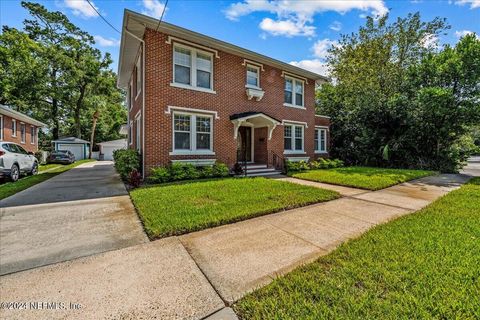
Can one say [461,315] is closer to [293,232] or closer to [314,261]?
[314,261]

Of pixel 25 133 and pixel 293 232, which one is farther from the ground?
pixel 25 133

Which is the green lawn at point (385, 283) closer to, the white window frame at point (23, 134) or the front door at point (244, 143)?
the front door at point (244, 143)

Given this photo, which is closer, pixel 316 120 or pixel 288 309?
pixel 288 309

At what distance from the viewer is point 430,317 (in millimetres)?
1965

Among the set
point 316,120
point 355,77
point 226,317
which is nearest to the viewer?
point 226,317

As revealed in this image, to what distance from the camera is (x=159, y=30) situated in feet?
29.3

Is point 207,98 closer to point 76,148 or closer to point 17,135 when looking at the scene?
point 17,135

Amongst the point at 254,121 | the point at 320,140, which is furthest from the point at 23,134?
the point at 320,140

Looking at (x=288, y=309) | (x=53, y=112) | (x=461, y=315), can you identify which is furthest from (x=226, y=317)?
(x=53, y=112)

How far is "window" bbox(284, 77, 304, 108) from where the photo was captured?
1365 centimetres

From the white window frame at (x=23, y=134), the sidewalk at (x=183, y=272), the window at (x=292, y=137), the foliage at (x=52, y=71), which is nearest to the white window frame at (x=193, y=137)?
the window at (x=292, y=137)

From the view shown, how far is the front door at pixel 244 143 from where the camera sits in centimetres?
1302

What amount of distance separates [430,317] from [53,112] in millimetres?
39772

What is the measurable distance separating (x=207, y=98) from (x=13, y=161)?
8.99 m
